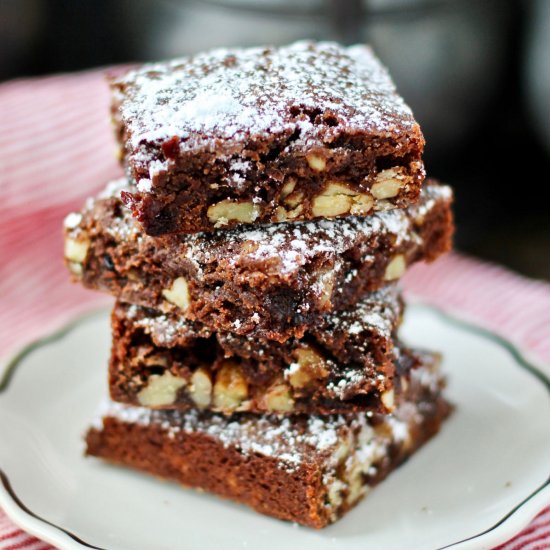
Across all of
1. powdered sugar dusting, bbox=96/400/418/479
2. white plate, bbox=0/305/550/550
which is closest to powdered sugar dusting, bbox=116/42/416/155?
powdered sugar dusting, bbox=96/400/418/479

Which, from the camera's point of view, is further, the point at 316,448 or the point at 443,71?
the point at 443,71

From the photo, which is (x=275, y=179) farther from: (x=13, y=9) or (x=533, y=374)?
(x=13, y=9)

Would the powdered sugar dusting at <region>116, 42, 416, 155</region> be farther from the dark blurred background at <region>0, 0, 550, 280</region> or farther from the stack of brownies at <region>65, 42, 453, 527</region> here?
the dark blurred background at <region>0, 0, 550, 280</region>

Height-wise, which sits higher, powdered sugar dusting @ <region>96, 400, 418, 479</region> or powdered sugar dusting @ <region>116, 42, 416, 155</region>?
powdered sugar dusting @ <region>116, 42, 416, 155</region>

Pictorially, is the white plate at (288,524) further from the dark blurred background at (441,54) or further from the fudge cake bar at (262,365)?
the dark blurred background at (441,54)

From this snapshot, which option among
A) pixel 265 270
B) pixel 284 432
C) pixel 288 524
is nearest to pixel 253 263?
pixel 265 270

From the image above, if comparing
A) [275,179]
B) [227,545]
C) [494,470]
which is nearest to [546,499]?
[494,470]

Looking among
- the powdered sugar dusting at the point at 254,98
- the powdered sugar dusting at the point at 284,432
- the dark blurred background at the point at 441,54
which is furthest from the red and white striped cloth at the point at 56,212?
the powdered sugar dusting at the point at 254,98
